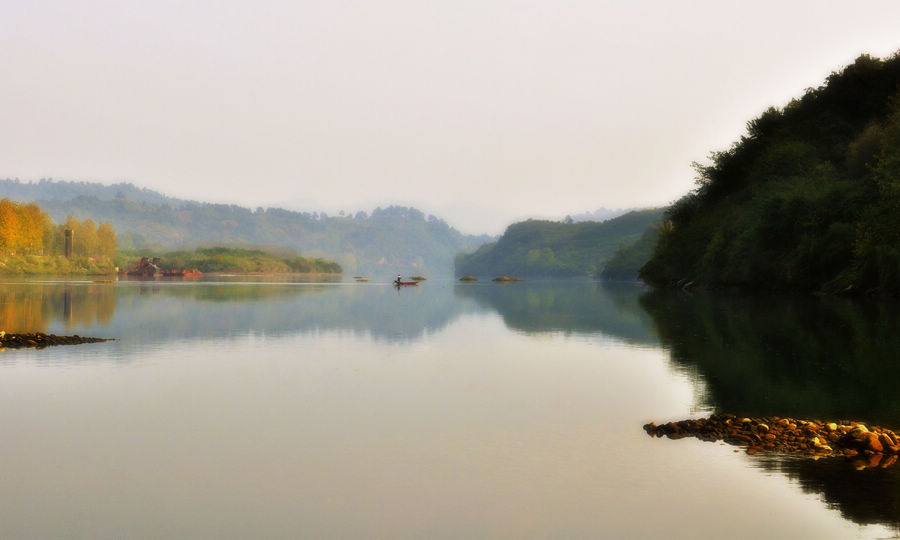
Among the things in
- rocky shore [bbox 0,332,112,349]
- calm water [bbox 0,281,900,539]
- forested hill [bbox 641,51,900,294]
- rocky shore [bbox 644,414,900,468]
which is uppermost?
forested hill [bbox 641,51,900,294]

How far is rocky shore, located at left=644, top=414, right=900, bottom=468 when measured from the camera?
13.9m

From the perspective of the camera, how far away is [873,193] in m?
71.8

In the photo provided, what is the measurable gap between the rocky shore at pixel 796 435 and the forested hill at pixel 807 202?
169 feet

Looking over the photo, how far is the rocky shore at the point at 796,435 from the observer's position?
13.9 meters

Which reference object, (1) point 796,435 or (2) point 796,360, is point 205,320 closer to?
(2) point 796,360

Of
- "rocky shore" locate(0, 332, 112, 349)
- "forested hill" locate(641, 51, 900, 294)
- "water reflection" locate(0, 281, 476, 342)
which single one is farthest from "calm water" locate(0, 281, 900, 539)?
"forested hill" locate(641, 51, 900, 294)

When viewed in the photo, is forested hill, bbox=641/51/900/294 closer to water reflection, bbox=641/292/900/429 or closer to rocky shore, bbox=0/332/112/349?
water reflection, bbox=641/292/900/429

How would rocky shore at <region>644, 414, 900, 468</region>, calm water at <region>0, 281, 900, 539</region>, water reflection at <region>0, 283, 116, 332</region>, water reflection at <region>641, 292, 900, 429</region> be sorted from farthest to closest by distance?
water reflection at <region>0, 283, 116, 332</region>, water reflection at <region>641, 292, 900, 429</region>, rocky shore at <region>644, 414, 900, 468</region>, calm water at <region>0, 281, 900, 539</region>

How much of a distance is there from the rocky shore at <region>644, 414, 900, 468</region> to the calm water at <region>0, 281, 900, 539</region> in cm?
55

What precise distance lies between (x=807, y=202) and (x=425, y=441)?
73926mm

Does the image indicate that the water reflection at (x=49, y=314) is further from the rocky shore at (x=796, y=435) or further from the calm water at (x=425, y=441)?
the rocky shore at (x=796, y=435)

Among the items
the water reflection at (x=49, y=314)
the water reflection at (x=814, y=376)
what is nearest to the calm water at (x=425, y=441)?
the water reflection at (x=814, y=376)

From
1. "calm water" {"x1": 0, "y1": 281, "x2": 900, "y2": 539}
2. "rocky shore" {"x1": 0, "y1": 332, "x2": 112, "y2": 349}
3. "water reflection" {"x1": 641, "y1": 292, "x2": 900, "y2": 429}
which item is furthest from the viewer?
"rocky shore" {"x1": 0, "y1": 332, "x2": 112, "y2": 349}

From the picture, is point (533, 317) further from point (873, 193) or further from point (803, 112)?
point (803, 112)
